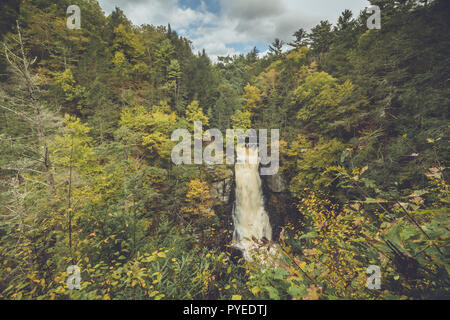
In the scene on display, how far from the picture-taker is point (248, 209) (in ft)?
54.6

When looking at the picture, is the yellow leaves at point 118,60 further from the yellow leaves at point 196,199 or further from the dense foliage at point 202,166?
the yellow leaves at point 196,199

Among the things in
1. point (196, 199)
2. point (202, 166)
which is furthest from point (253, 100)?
point (196, 199)

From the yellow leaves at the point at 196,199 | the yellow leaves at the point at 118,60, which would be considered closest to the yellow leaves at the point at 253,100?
the yellow leaves at the point at 196,199

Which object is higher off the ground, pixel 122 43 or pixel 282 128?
pixel 122 43

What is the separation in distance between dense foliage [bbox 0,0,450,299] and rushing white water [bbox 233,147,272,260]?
3.99ft

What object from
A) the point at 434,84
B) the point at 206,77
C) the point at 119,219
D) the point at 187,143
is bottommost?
the point at 119,219

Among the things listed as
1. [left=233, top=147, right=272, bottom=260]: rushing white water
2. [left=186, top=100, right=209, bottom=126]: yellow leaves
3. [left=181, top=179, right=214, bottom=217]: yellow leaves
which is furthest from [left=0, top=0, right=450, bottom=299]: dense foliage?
[left=233, top=147, right=272, bottom=260]: rushing white water

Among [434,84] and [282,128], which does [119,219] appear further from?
[282,128]

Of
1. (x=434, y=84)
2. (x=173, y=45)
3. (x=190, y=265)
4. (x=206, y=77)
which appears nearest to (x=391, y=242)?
(x=190, y=265)

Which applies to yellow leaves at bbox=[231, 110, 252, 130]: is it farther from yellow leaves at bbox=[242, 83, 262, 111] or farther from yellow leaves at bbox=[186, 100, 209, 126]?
yellow leaves at bbox=[186, 100, 209, 126]

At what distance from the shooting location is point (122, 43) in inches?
747

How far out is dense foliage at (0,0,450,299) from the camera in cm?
225
